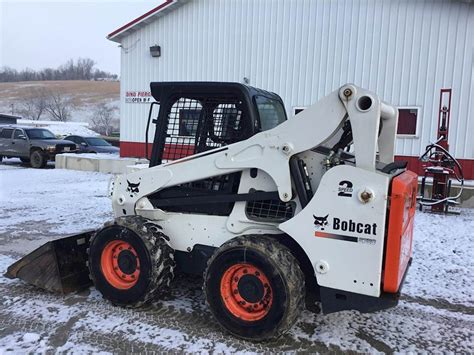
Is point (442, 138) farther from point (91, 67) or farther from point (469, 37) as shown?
point (91, 67)

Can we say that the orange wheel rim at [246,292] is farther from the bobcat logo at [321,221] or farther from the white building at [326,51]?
the white building at [326,51]

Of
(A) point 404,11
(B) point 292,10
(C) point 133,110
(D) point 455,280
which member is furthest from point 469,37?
(C) point 133,110

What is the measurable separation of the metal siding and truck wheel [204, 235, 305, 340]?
9684mm

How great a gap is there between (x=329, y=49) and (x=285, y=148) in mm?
9806

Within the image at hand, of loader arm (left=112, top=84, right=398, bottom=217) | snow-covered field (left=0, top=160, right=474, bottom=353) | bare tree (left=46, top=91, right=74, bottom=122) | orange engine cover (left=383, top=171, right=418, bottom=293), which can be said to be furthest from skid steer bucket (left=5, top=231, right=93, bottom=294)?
bare tree (left=46, top=91, right=74, bottom=122)

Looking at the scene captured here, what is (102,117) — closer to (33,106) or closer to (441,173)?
(33,106)

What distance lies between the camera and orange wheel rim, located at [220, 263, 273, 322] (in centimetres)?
359

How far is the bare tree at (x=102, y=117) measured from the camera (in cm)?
6064

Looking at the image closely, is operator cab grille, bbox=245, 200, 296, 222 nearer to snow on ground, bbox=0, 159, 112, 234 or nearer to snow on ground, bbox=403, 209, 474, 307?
snow on ground, bbox=403, 209, 474, 307

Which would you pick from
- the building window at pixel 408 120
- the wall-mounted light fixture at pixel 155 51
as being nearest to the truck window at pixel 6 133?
the wall-mounted light fixture at pixel 155 51

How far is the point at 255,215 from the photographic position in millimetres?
3953

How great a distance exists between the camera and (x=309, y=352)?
352 centimetres

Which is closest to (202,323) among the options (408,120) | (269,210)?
(269,210)

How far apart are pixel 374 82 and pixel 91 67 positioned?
109249mm
